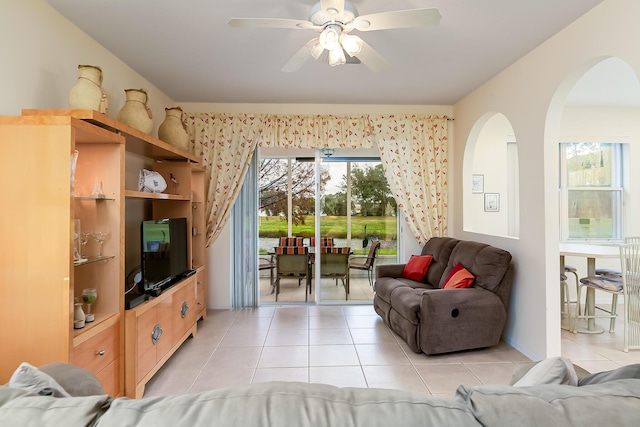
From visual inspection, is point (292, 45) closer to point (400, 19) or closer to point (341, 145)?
point (400, 19)

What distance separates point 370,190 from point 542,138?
91.7 inches

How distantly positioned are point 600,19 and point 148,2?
121 inches

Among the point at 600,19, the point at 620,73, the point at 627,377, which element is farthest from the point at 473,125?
the point at 627,377

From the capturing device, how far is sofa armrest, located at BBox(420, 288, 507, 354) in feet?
9.52

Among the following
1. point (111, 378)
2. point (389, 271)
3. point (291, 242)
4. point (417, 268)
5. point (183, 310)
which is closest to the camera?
point (111, 378)

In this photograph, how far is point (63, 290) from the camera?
Answer: 172cm

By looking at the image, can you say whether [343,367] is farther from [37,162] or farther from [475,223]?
[475,223]

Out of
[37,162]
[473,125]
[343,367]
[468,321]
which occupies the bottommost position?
[343,367]

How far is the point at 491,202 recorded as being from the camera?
474 cm

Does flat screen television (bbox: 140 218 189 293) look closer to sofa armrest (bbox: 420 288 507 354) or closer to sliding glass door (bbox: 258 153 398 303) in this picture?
sliding glass door (bbox: 258 153 398 303)

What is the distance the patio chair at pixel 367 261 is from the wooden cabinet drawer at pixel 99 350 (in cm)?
327

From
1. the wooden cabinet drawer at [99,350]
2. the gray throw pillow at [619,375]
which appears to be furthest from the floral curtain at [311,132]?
the gray throw pillow at [619,375]

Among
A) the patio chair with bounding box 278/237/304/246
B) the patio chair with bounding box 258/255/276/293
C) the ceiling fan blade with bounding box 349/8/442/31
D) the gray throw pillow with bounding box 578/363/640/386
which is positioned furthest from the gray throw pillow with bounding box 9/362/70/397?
the patio chair with bounding box 278/237/304/246

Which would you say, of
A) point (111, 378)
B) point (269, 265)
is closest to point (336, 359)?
point (111, 378)
